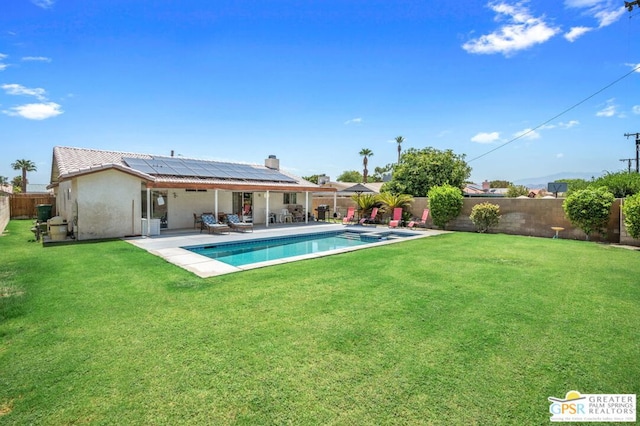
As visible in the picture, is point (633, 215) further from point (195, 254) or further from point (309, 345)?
point (195, 254)

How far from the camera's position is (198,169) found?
20344 millimetres

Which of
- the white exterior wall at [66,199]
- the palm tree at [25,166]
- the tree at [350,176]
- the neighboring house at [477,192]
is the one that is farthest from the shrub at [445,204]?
the palm tree at [25,166]

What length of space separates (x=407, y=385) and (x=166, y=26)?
1864cm

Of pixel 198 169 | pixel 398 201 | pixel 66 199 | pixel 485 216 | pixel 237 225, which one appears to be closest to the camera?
pixel 66 199

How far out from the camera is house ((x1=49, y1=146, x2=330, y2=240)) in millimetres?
13450

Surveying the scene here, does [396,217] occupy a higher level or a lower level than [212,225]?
higher

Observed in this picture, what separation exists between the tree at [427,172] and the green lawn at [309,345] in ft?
62.3

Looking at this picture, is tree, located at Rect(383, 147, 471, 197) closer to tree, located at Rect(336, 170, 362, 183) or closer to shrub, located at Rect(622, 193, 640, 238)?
shrub, located at Rect(622, 193, 640, 238)

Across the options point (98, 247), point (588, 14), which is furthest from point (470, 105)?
point (98, 247)

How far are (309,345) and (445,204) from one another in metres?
16.5

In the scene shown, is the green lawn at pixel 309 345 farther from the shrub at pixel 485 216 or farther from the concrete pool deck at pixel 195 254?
the shrub at pixel 485 216

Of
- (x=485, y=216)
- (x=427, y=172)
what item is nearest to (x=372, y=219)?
(x=485, y=216)

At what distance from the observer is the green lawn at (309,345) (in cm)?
304

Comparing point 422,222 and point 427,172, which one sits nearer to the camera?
point 422,222
